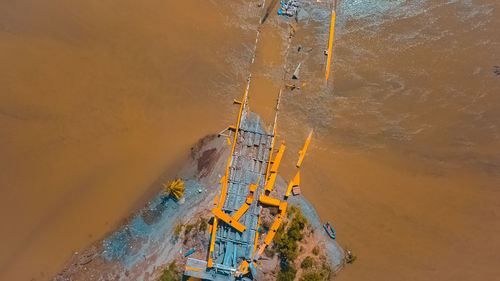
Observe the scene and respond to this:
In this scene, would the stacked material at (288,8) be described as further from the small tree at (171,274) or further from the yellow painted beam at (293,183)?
the small tree at (171,274)

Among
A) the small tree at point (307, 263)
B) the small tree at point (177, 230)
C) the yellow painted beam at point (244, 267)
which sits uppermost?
the small tree at point (177, 230)

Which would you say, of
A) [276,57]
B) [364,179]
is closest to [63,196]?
[276,57]

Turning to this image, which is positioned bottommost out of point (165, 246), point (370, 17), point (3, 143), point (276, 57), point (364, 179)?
point (165, 246)

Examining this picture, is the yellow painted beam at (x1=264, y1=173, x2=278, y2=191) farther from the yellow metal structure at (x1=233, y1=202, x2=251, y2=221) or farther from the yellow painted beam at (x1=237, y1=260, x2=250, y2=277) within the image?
the yellow painted beam at (x1=237, y1=260, x2=250, y2=277)

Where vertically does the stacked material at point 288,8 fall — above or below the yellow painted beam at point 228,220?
above

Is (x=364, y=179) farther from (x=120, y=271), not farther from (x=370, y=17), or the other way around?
(x=120, y=271)

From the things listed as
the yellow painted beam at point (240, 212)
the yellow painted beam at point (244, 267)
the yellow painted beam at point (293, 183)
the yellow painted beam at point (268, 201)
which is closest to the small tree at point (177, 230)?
the yellow painted beam at point (240, 212)

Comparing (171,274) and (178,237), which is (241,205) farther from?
Result: (171,274)
